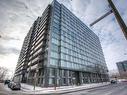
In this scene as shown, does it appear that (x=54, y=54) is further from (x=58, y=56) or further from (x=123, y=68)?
(x=123, y=68)

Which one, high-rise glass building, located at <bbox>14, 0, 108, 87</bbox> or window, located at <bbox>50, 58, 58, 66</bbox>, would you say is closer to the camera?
high-rise glass building, located at <bbox>14, 0, 108, 87</bbox>

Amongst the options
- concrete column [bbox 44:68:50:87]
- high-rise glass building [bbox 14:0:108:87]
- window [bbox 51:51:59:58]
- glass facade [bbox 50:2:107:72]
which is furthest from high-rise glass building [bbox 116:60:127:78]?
concrete column [bbox 44:68:50:87]

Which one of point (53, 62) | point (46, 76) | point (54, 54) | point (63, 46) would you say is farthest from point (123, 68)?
point (46, 76)

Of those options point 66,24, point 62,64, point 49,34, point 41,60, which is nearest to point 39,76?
point 41,60

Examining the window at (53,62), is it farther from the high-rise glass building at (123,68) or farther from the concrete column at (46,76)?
the high-rise glass building at (123,68)

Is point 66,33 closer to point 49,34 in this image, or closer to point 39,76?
point 49,34

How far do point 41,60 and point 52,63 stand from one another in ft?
22.4

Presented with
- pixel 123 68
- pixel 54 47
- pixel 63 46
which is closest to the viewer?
pixel 54 47

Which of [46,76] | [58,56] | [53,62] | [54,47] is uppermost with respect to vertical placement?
[54,47]

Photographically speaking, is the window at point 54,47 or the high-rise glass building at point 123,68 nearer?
the window at point 54,47

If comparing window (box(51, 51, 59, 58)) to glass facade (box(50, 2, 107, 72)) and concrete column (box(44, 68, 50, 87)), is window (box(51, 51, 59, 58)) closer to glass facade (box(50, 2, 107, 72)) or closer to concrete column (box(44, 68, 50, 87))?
glass facade (box(50, 2, 107, 72))

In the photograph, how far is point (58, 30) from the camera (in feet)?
156

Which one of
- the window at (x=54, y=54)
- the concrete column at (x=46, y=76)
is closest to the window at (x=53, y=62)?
the window at (x=54, y=54)

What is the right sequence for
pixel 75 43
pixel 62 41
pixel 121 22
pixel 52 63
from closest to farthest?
pixel 121 22, pixel 52 63, pixel 62 41, pixel 75 43
